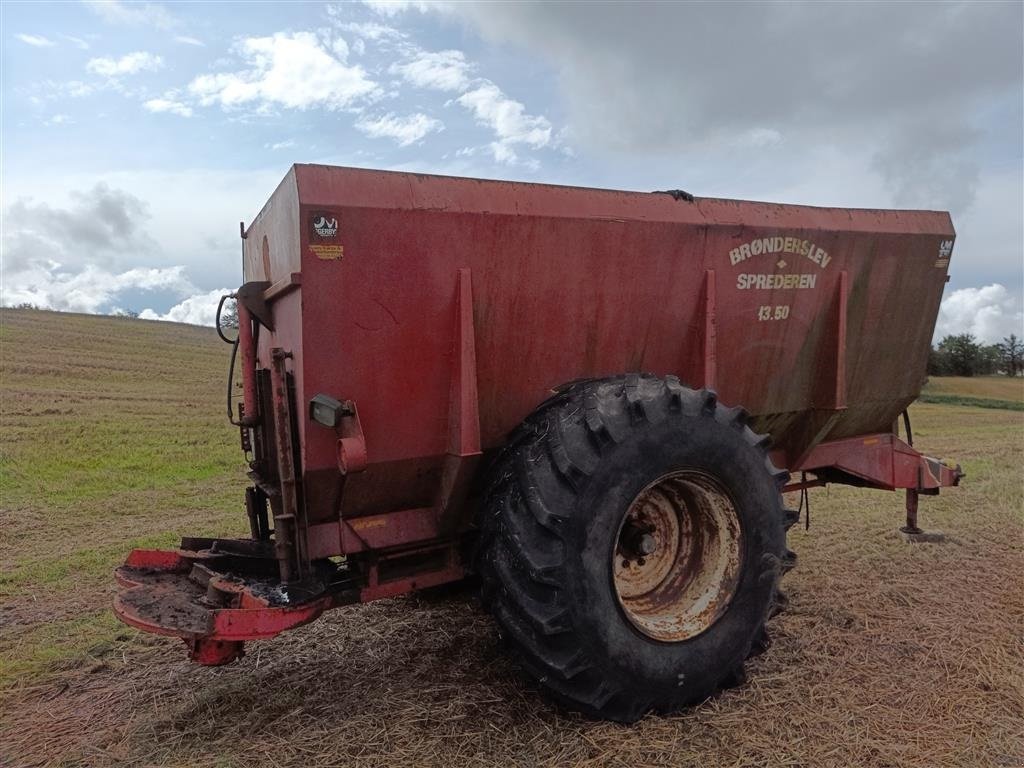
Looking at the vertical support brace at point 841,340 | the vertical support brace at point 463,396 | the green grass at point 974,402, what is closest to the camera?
the vertical support brace at point 463,396

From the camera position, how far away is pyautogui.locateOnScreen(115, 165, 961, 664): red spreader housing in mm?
3270

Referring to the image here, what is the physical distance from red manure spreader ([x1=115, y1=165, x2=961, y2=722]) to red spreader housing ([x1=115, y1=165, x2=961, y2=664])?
12 millimetres

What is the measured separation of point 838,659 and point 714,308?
2022 mm

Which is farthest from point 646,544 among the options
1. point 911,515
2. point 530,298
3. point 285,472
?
point 911,515

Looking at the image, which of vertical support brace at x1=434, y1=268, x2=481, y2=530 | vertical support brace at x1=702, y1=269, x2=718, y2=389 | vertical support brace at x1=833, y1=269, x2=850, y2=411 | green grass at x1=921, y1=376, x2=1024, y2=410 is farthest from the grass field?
green grass at x1=921, y1=376, x2=1024, y2=410

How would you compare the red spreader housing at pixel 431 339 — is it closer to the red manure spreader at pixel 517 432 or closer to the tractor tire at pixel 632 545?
the red manure spreader at pixel 517 432

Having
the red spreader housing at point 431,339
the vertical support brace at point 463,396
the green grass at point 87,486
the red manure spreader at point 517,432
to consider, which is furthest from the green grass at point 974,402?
the vertical support brace at point 463,396

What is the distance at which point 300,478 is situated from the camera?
348cm

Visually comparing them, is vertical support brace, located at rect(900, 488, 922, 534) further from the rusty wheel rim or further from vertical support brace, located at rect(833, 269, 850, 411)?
the rusty wheel rim

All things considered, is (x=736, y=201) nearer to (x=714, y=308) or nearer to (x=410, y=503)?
(x=714, y=308)

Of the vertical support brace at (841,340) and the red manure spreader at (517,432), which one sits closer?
the red manure spreader at (517,432)

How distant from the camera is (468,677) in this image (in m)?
3.87

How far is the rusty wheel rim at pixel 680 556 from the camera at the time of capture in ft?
11.9

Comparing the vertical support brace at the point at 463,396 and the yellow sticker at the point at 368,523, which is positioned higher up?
the vertical support brace at the point at 463,396
